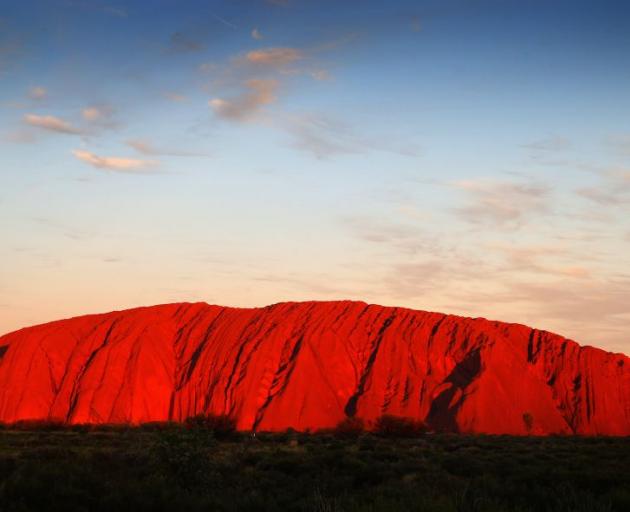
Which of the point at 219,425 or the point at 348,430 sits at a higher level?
the point at 348,430

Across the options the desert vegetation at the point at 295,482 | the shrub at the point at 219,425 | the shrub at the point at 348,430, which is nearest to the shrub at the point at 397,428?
the shrub at the point at 348,430

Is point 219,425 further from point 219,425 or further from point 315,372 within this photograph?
point 315,372

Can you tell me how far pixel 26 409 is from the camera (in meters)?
65.7

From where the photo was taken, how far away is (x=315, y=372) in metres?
63.1

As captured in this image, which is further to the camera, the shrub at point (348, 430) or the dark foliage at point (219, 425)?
the shrub at point (348, 430)

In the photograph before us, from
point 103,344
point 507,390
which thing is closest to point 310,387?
point 507,390

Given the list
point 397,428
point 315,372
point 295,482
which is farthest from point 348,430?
point 295,482

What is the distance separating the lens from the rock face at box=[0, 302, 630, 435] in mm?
60344

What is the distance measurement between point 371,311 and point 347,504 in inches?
2560

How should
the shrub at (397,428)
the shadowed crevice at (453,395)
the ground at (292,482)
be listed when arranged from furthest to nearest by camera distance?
the shadowed crevice at (453,395), the shrub at (397,428), the ground at (292,482)

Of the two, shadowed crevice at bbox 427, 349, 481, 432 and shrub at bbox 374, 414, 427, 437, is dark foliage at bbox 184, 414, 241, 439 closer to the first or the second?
shrub at bbox 374, 414, 427, 437

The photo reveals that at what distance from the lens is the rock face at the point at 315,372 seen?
60.3 m

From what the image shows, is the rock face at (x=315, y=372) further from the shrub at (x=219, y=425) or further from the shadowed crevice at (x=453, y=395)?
the shrub at (x=219, y=425)

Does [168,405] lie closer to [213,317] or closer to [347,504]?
[213,317]
